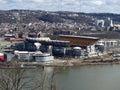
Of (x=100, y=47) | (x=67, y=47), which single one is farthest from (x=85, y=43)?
(x=67, y=47)

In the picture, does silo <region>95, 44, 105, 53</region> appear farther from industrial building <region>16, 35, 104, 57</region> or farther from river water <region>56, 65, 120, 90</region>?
river water <region>56, 65, 120, 90</region>

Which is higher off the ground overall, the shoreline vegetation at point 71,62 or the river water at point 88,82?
the river water at point 88,82

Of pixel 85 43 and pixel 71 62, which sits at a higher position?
pixel 85 43

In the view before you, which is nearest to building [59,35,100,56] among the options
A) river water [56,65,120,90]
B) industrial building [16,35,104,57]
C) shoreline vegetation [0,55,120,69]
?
industrial building [16,35,104,57]

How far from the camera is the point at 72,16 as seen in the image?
3069 centimetres

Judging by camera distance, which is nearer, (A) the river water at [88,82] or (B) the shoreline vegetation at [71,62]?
(A) the river water at [88,82]

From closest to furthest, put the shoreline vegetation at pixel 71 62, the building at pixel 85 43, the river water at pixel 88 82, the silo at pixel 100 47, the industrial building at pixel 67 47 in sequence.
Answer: the river water at pixel 88 82
the shoreline vegetation at pixel 71 62
the industrial building at pixel 67 47
the building at pixel 85 43
the silo at pixel 100 47

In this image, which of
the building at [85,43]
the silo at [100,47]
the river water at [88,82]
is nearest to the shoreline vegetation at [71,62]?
the building at [85,43]

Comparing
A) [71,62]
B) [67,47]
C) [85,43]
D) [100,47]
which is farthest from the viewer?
[85,43]

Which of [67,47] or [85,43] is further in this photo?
[85,43]

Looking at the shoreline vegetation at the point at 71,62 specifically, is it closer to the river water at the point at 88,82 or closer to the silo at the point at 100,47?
the silo at the point at 100,47

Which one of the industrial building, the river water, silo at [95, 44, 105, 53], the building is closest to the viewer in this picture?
the river water

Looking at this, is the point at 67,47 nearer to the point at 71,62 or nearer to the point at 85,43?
the point at 85,43

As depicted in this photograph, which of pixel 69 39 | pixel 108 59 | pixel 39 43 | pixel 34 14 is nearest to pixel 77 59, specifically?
pixel 108 59
